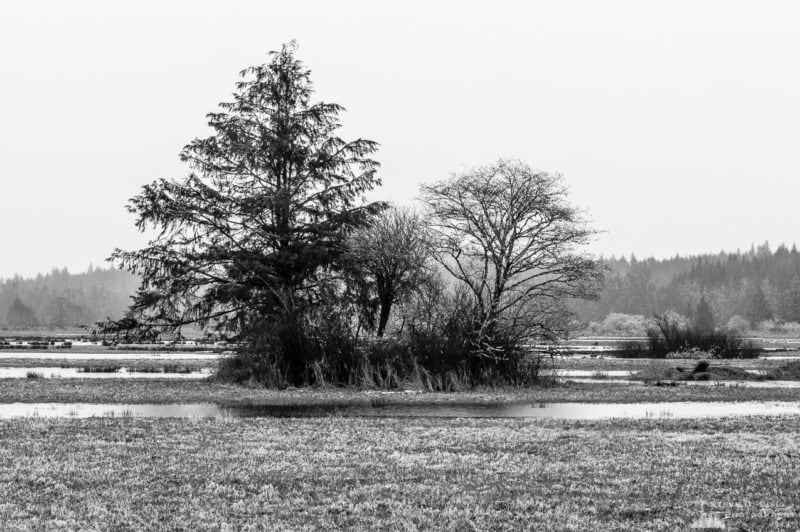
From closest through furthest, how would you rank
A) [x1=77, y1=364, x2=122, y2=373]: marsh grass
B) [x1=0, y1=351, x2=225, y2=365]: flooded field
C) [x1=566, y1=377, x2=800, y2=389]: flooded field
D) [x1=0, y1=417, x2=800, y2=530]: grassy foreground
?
[x1=0, y1=417, x2=800, y2=530]: grassy foreground, [x1=566, y1=377, x2=800, y2=389]: flooded field, [x1=77, y1=364, x2=122, y2=373]: marsh grass, [x1=0, y1=351, x2=225, y2=365]: flooded field

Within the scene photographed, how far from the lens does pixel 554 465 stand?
16359 millimetres

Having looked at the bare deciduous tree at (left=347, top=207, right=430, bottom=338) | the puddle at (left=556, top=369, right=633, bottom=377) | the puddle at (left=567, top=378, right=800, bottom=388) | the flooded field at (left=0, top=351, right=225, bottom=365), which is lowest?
the puddle at (left=567, top=378, right=800, bottom=388)

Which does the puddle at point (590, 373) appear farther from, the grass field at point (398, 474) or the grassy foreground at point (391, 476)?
the grassy foreground at point (391, 476)

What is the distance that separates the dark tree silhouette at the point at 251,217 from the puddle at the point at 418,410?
564 inches

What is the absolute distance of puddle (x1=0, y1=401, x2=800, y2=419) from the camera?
87.8ft

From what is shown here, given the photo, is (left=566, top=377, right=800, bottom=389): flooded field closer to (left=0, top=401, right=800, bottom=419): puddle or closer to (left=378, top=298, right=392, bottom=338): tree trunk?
(left=378, top=298, right=392, bottom=338): tree trunk

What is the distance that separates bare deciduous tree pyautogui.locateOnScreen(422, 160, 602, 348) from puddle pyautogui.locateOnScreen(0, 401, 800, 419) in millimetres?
13680

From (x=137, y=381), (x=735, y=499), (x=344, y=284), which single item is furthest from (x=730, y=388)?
(x=735, y=499)

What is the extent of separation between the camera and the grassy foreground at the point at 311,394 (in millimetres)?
32281

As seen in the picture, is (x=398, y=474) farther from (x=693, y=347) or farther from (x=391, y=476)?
(x=693, y=347)

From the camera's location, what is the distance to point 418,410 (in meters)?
29.5

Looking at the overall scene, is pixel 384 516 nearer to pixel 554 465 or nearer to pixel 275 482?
pixel 275 482

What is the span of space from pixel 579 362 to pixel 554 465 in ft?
165

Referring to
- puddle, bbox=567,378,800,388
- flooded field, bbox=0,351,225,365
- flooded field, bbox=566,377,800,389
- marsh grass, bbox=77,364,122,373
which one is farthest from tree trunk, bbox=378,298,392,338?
flooded field, bbox=0,351,225,365
